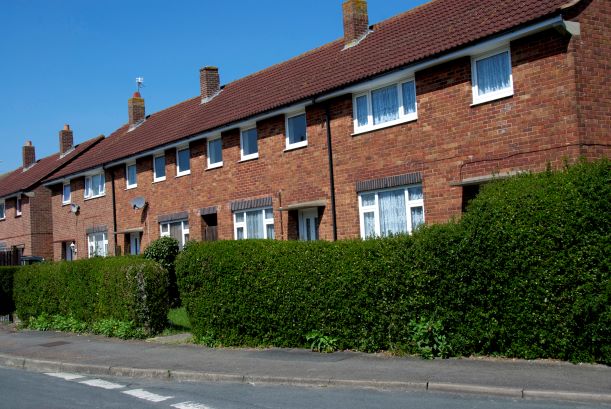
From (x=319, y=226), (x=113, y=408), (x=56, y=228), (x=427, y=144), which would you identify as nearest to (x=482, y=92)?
(x=427, y=144)

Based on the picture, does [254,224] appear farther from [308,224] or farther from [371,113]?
[371,113]

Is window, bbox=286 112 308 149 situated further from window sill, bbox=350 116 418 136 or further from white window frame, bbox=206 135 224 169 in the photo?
white window frame, bbox=206 135 224 169

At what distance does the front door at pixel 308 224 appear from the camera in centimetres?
1855

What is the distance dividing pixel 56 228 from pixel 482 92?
81.6 feet

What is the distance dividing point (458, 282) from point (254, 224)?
36.1 ft

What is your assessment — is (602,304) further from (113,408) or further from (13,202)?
(13,202)

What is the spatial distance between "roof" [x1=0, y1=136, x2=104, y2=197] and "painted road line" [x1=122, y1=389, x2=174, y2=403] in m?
27.9

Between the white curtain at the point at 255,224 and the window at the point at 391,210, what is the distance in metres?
4.32

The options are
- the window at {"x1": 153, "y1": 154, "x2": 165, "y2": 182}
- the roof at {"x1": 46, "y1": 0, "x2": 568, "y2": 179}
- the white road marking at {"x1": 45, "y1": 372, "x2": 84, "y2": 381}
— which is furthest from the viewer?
the window at {"x1": 153, "y1": 154, "x2": 165, "y2": 182}

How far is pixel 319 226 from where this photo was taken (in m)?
17.8

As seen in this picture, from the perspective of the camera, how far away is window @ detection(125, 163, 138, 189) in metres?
26.8

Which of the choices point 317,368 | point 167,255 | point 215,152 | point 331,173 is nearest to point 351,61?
point 331,173

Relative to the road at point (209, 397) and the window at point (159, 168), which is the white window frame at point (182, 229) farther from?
the road at point (209, 397)

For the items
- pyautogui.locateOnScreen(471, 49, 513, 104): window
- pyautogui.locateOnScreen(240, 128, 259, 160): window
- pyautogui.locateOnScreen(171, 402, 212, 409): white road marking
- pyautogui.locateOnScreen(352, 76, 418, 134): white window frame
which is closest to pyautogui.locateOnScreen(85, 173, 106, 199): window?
pyautogui.locateOnScreen(240, 128, 259, 160): window
